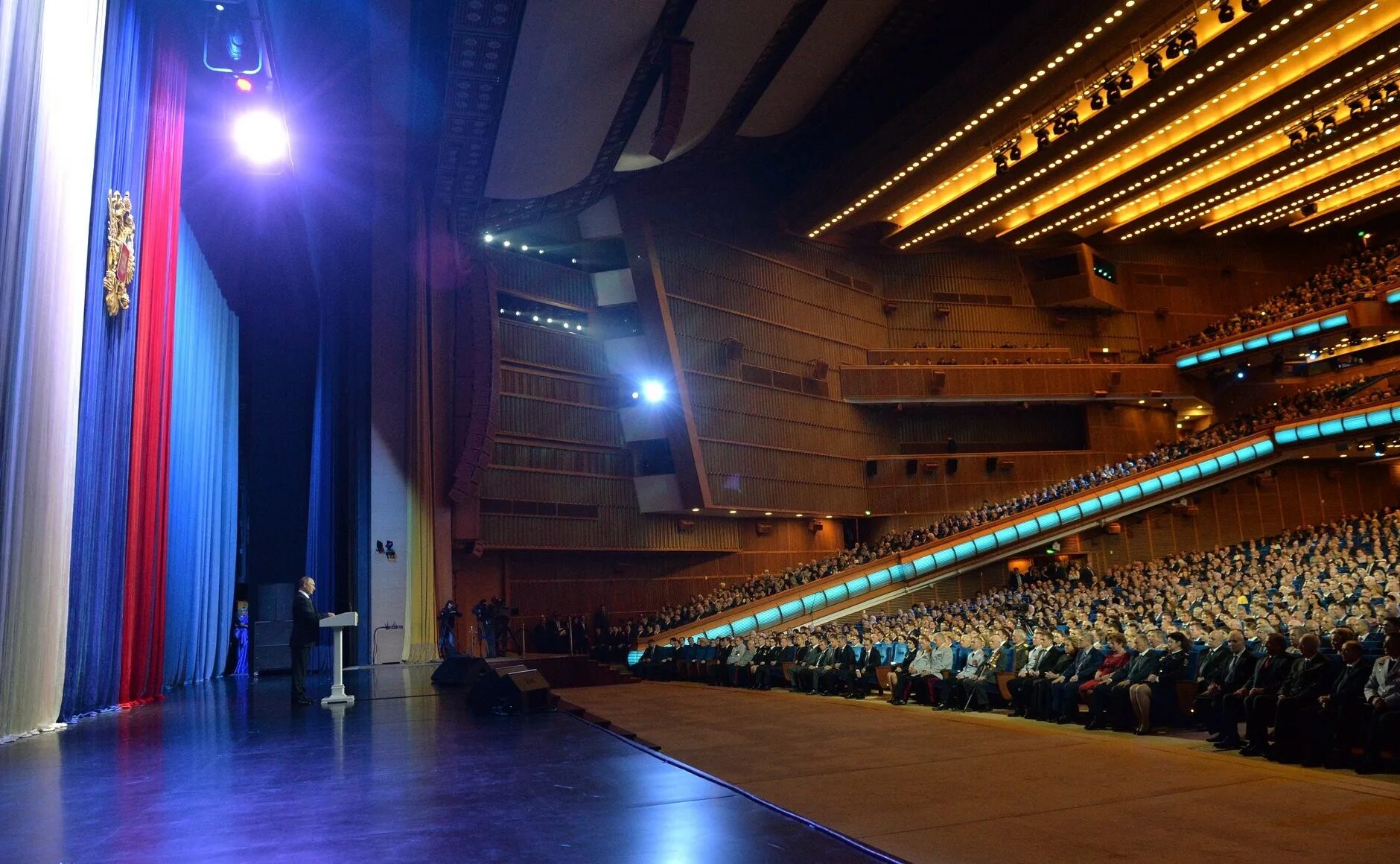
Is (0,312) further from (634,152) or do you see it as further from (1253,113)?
(1253,113)

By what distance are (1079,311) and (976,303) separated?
325cm

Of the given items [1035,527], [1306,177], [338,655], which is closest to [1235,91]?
[1306,177]

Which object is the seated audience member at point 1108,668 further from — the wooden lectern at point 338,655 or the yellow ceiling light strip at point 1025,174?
the yellow ceiling light strip at point 1025,174

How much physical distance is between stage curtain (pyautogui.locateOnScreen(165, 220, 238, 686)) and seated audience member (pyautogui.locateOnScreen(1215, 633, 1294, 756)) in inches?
381

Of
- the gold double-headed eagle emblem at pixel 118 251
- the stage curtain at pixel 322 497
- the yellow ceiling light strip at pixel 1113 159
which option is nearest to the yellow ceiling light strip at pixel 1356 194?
the yellow ceiling light strip at pixel 1113 159

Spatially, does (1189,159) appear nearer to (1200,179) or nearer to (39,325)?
(1200,179)

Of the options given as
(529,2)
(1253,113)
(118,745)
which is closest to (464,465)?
(529,2)

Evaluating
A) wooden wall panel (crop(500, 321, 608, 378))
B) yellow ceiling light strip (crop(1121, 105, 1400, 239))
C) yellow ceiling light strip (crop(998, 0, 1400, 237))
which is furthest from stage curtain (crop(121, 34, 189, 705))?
yellow ceiling light strip (crop(1121, 105, 1400, 239))

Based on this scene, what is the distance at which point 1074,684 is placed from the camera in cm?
746

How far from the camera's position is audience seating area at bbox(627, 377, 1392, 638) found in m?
18.8

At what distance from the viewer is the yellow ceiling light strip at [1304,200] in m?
21.2

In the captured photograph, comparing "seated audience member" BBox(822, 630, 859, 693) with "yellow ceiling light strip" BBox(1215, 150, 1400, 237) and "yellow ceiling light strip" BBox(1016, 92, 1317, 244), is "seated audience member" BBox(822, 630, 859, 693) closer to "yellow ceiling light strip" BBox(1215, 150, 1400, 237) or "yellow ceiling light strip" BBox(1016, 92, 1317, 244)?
"yellow ceiling light strip" BBox(1016, 92, 1317, 244)

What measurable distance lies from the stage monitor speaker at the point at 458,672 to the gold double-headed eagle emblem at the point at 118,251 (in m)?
4.43

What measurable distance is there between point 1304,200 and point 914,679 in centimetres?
2099
